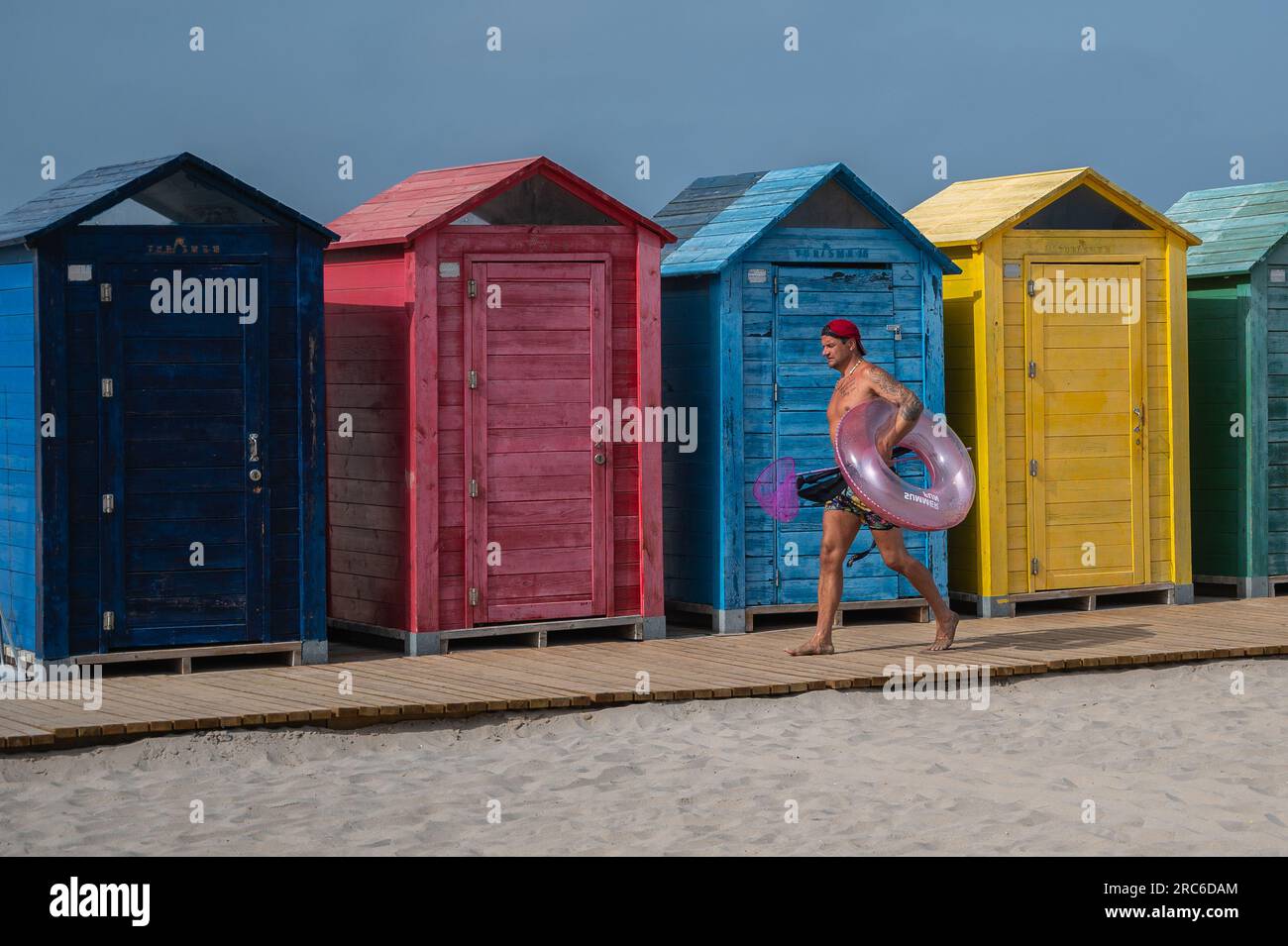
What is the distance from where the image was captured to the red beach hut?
34.6ft

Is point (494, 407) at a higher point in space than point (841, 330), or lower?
lower

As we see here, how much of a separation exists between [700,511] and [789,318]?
3.76 ft

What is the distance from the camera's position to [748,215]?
11.5 meters

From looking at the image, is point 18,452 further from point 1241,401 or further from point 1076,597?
point 1241,401

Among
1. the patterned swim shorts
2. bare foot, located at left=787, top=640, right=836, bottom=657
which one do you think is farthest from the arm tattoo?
bare foot, located at left=787, top=640, right=836, bottom=657

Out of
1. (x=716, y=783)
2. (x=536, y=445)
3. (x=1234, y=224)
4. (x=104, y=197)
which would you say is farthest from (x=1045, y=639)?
(x=104, y=197)

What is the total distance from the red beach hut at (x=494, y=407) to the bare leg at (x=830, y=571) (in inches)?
39.2

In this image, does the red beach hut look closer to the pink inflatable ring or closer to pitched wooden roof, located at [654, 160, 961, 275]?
pitched wooden roof, located at [654, 160, 961, 275]

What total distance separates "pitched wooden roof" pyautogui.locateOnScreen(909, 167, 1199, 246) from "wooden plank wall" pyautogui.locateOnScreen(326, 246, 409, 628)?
3.26 meters

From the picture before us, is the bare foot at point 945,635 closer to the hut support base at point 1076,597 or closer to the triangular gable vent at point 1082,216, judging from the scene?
the hut support base at point 1076,597

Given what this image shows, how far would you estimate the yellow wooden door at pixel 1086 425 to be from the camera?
11.9 metres

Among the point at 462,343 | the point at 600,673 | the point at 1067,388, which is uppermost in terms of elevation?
the point at 462,343

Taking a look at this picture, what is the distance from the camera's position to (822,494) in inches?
409

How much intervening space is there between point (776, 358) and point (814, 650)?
169 centimetres
